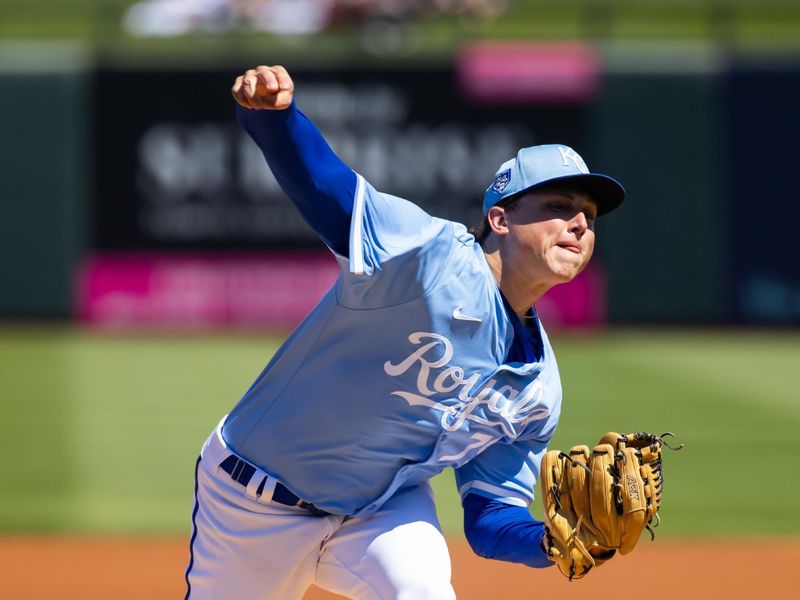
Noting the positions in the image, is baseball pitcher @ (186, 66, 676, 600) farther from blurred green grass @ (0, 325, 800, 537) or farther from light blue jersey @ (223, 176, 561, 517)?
blurred green grass @ (0, 325, 800, 537)

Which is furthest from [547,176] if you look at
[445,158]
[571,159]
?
[445,158]

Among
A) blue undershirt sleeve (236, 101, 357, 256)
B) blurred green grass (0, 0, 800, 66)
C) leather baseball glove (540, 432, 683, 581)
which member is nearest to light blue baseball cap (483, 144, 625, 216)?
blue undershirt sleeve (236, 101, 357, 256)

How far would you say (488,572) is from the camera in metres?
6.64

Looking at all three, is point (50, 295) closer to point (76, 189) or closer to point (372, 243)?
point (76, 189)

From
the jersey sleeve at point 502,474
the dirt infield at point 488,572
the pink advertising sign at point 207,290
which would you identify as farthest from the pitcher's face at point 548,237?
the pink advertising sign at point 207,290

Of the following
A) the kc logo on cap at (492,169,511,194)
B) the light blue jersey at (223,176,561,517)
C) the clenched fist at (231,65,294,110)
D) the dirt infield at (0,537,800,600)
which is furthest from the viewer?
the dirt infield at (0,537,800,600)

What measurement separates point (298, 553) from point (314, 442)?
323 millimetres

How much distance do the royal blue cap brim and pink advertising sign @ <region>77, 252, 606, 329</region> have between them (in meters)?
12.1

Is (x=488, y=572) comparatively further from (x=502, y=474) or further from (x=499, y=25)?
(x=499, y=25)

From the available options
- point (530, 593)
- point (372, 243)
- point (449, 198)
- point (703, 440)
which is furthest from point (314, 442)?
point (449, 198)

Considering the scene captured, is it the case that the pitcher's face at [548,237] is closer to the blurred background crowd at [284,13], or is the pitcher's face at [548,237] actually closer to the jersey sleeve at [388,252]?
the jersey sleeve at [388,252]

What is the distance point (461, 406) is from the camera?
3623 mm

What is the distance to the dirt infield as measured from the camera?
6.30m

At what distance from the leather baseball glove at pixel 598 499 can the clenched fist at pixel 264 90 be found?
3.94ft
